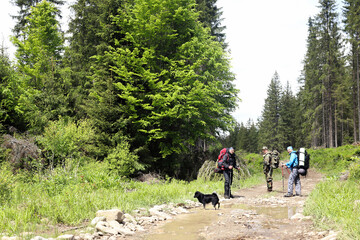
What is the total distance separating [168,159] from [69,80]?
9.05 meters

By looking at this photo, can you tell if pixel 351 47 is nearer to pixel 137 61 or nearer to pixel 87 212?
pixel 137 61

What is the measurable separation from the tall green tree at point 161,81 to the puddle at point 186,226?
984 cm

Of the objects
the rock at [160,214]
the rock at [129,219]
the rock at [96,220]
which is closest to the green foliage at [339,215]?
the rock at [160,214]

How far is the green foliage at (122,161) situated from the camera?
50.6ft

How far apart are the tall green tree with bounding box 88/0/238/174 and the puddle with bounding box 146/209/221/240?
9842mm

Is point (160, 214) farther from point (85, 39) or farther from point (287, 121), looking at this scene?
point (287, 121)

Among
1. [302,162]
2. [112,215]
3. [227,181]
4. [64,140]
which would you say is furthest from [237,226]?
[64,140]

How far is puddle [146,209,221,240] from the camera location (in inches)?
226


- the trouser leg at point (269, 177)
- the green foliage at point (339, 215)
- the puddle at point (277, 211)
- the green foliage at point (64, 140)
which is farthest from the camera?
the green foliage at point (64, 140)

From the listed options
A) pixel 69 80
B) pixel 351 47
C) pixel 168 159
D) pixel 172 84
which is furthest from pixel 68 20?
pixel 351 47

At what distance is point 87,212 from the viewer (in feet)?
22.7

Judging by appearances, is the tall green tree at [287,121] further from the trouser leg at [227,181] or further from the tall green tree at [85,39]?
the trouser leg at [227,181]

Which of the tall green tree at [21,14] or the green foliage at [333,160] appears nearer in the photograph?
the green foliage at [333,160]

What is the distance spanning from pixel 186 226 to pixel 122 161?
9294 mm
